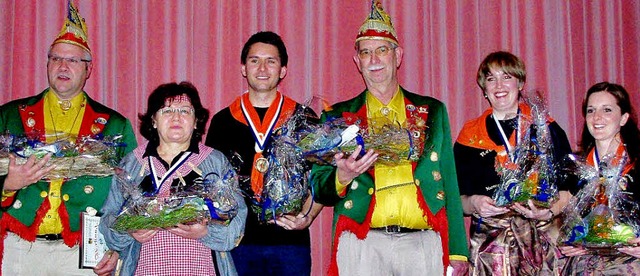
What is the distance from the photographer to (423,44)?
16.1ft

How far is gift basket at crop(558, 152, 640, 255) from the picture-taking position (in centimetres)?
343

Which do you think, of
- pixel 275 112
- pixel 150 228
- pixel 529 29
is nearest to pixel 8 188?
pixel 150 228

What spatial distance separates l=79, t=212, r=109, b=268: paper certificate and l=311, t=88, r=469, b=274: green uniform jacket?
3.48 feet

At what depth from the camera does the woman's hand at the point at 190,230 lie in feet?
10.4

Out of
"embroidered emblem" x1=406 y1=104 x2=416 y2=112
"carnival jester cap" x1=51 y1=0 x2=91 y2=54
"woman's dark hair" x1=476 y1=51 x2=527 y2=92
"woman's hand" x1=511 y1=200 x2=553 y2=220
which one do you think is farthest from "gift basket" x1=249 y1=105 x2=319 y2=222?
"carnival jester cap" x1=51 y1=0 x2=91 y2=54

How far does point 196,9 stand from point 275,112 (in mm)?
1192

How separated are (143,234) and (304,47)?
6.58ft

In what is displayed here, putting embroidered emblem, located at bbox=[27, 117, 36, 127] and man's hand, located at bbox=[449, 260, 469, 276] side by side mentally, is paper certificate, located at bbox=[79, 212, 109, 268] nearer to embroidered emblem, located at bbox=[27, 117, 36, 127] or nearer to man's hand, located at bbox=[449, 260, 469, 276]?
embroidered emblem, located at bbox=[27, 117, 36, 127]

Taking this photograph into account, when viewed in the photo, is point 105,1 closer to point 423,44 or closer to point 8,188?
point 8,188

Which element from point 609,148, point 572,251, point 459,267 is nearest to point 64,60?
point 459,267

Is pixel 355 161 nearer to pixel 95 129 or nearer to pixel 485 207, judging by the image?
pixel 485 207

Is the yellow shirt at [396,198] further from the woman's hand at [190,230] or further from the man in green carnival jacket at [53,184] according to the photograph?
the man in green carnival jacket at [53,184]

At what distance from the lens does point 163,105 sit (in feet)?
11.6

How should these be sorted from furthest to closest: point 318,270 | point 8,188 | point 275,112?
point 318,270
point 275,112
point 8,188
